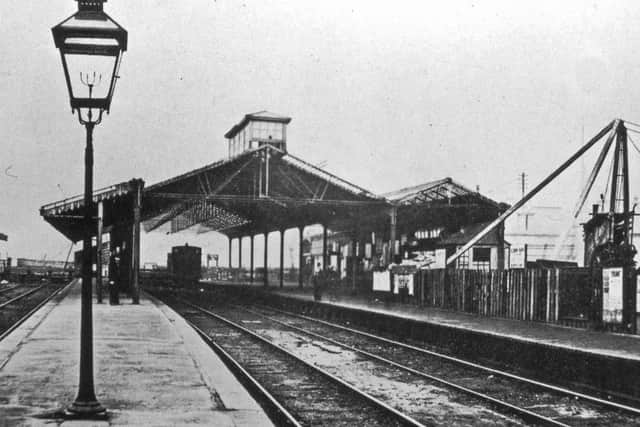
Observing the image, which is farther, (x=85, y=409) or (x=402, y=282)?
(x=402, y=282)

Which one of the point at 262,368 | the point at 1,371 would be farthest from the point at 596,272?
the point at 1,371

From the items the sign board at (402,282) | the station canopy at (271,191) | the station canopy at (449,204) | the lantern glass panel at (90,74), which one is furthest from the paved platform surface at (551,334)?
the station canopy at (449,204)

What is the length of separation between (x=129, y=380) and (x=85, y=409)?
260 centimetres

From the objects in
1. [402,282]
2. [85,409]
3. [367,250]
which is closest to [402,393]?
[85,409]

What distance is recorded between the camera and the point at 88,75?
23.6 ft

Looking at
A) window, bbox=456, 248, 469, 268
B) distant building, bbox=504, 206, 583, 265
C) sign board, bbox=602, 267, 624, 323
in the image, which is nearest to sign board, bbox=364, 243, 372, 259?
distant building, bbox=504, 206, 583, 265

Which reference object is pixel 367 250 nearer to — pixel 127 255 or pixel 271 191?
pixel 271 191

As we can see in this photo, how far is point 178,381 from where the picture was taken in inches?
388

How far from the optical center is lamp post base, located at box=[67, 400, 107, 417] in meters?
7.30

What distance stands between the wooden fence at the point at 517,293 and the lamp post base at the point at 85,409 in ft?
44.5

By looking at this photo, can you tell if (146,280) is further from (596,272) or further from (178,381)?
(178,381)

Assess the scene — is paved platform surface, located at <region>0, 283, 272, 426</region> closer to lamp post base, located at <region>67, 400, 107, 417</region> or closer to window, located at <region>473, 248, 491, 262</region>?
lamp post base, located at <region>67, 400, 107, 417</region>

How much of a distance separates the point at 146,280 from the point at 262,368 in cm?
6005

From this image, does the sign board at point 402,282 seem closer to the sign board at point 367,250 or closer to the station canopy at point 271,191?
the station canopy at point 271,191
